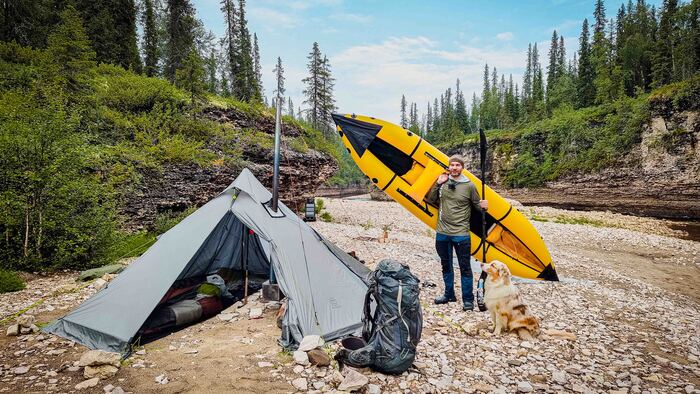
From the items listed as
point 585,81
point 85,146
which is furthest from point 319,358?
point 585,81

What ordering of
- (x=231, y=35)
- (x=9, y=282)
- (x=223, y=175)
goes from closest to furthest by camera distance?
(x=9, y=282) → (x=223, y=175) → (x=231, y=35)

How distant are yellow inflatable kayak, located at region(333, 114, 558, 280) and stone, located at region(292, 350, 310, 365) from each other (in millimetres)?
5298

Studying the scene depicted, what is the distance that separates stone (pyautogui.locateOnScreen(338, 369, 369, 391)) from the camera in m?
3.38

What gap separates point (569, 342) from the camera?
4832 mm

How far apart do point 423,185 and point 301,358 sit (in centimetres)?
601

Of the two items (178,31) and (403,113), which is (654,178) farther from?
(403,113)

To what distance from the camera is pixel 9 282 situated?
635 cm

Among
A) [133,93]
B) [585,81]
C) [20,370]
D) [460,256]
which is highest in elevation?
[585,81]

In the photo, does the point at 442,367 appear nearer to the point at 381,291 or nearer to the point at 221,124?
the point at 381,291

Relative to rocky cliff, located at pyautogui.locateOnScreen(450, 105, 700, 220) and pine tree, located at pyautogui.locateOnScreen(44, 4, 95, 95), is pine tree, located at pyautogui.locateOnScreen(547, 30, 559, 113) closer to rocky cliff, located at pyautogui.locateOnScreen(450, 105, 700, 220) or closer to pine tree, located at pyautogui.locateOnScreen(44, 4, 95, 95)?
rocky cliff, located at pyautogui.locateOnScreen(450, 105, 700, 220)

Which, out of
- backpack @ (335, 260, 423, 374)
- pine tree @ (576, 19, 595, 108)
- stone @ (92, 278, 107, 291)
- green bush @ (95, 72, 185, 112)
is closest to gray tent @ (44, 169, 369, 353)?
backpack @ (335, 260, 423, 374)

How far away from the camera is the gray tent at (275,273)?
4.40 m

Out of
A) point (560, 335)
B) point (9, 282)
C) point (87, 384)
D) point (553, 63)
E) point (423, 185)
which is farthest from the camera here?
point (553, 63)

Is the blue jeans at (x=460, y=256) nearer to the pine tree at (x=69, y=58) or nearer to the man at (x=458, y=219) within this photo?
the man at (x=458, y=219)
